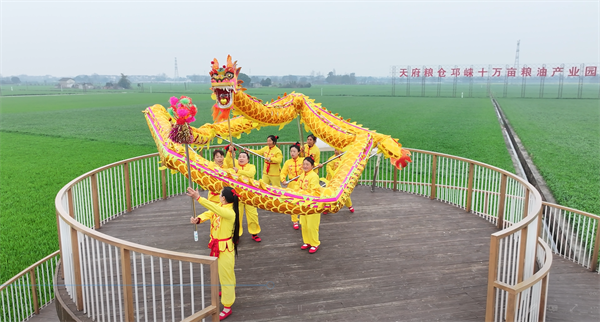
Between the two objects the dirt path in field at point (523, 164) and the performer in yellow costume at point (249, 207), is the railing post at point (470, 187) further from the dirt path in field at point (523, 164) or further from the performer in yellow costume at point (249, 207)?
the dirt path in field at point (523, 164)

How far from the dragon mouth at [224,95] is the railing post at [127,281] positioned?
2423 millimetres

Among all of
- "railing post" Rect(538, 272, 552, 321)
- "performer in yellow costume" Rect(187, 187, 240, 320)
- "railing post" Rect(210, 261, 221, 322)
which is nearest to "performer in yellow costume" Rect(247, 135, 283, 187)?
"performer in yellow costume" Rect(187, 187, 240, 320)

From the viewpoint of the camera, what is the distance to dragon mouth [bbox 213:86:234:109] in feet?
18.7

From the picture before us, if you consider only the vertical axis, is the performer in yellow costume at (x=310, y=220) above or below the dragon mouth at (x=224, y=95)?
below

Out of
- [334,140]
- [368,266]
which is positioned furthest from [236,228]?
[334,140]

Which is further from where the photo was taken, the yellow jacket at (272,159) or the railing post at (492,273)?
the yellow jacket at (272,159)

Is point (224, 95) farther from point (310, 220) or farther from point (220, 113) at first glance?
point (310, 220)

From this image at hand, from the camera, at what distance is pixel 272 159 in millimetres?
8383

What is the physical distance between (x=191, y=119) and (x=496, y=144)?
22.3 m

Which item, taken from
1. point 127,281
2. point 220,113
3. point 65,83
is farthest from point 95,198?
point 65,83

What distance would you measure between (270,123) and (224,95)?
194 cm

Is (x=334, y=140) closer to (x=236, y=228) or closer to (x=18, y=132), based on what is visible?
(x=236, y=228)

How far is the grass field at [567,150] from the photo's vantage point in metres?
13.9

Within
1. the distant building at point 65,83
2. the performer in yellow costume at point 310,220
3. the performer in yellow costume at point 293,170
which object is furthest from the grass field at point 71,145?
the distant building at point 65,83
